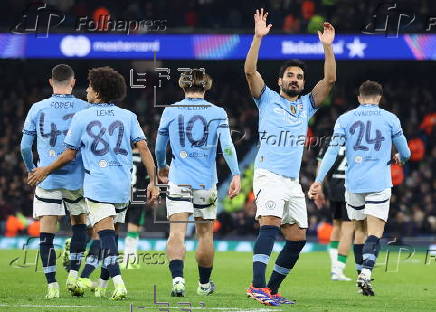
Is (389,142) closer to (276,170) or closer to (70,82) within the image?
(276,170)

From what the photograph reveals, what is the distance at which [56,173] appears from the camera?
10977 millimetres

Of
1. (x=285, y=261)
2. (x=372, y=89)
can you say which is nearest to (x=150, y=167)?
(x=285, y=261)

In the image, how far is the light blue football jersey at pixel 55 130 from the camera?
10984mm

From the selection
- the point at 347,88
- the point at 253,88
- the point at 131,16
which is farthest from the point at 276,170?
the point at 347,88

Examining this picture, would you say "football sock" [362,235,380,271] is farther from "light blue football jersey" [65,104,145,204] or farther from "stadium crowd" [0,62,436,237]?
"stadium crowd" [0,62,436,237]

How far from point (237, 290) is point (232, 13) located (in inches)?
669

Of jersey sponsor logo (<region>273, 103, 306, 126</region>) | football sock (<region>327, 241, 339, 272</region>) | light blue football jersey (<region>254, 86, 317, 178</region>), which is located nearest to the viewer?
light blue football jersey (<region>254, 86, 317, 178</region>)

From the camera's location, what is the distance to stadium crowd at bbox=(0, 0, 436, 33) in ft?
90.2

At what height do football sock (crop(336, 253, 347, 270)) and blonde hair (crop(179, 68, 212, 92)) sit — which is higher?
blonde hair (crop(179, 68, 212, 92))

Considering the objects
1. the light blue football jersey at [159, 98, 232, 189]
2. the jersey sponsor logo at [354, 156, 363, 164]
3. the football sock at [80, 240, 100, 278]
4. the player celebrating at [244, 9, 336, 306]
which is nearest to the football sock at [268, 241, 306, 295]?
the player celebrating at [244, 9, 336, 306]

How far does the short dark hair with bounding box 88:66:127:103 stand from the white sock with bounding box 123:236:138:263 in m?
5.77

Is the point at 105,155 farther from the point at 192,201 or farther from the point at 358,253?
the point at 358,253

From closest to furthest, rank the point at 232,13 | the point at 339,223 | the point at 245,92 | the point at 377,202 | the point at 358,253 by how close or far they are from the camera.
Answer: the point at 377,202
the point at 358,253
the point at 339,223
the point at 232,13
the point at 245,92

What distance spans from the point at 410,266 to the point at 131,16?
13.3 meters
